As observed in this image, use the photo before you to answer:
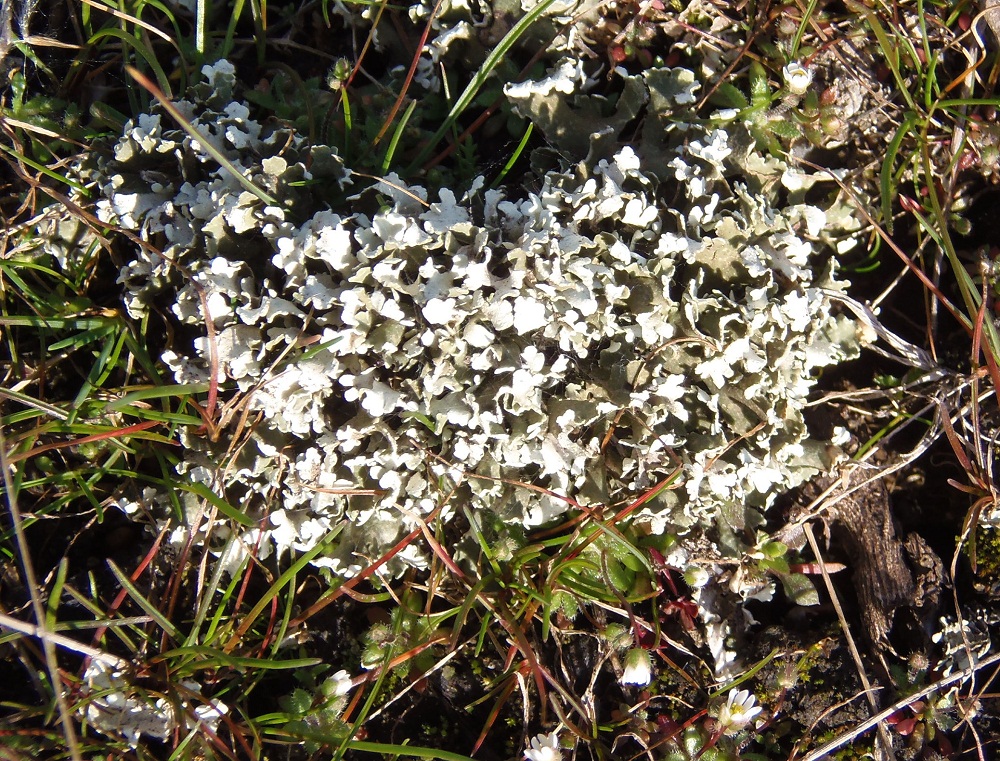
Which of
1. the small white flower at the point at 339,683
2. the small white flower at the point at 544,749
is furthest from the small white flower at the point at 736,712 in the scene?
the small white flower at the point at 339,683

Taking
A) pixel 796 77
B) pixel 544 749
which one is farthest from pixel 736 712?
pixel 796 77

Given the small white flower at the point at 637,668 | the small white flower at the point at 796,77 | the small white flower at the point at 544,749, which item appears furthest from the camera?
the small white flower at the point at 796,77

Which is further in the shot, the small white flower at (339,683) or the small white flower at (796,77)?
the small white flower at (796,77)

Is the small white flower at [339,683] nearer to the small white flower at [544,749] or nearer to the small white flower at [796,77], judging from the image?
A: the small white flower at [544,749]

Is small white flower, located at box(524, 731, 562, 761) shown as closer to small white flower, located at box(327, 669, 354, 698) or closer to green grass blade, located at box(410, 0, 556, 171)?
small white flower, located at box(327, 669, 354, 698)

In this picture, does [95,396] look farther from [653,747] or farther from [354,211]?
[653,747]

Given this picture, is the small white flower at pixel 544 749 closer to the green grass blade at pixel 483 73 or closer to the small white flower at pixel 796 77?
the green grass blade at pixel 483 73

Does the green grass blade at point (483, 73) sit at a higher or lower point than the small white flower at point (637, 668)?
higher

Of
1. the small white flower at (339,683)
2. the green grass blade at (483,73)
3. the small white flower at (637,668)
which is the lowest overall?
the small white flower at (339,683)

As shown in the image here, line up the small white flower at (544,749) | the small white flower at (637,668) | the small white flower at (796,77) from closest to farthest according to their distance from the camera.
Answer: the small white flower at (544,749) < the small white flower at (637,668) < the small white flower at (796,77)
